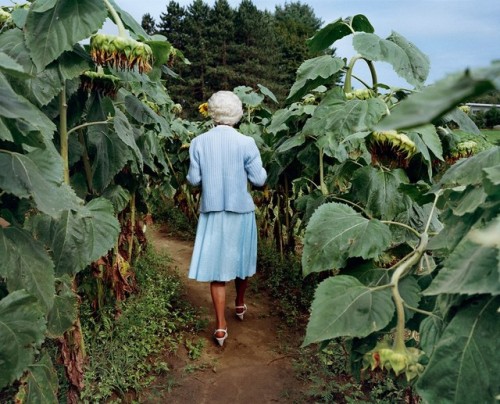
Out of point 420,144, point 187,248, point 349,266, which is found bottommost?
point 187,248

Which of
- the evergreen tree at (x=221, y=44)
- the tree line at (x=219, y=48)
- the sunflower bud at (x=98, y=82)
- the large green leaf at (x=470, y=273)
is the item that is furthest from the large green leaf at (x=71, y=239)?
the evergreen tree at (x=221, y=44)

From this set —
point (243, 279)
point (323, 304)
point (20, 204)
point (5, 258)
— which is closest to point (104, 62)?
point (20, 204)

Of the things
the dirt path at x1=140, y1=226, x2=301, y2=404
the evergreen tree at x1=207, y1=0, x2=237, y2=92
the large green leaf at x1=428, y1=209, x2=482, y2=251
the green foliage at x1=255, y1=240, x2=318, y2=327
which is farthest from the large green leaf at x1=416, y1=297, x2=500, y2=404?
the evergreen tree at x1=207, y1=0, x2=237, y2=92

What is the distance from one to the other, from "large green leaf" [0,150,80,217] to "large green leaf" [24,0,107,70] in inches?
15.9

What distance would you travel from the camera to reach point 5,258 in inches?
46.3

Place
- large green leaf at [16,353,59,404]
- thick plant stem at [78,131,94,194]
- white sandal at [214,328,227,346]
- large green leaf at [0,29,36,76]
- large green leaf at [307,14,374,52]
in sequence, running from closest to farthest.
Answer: large green leaf at [16,353,59,404] → large green leaf at [0,29,36,76] → large green leaf at [307,14,374,52] → thick plant stem at [78,131,94,194] → white sandal at [214,328,227,346]

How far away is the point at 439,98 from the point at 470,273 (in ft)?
1.27

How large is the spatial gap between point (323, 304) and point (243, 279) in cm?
226

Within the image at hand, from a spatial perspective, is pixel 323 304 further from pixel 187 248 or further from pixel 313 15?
pixel 313 15

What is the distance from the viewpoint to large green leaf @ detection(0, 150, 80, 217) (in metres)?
1.04

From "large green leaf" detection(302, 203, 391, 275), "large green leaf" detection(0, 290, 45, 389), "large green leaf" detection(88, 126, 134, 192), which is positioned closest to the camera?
"large green leaf" detection(0, 290, 45, 389)

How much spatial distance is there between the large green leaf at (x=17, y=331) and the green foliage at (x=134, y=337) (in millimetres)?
1149

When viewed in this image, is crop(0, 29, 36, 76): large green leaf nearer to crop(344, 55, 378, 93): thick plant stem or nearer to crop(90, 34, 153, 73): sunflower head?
crop(90, 34, 153, 73): sunflower head

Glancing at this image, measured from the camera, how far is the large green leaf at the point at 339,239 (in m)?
1.15
